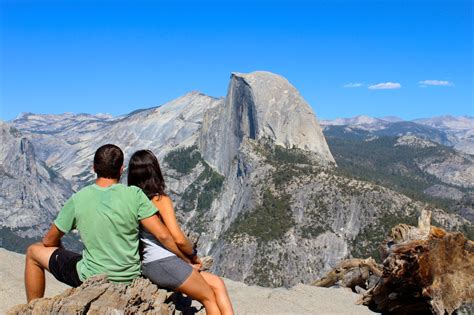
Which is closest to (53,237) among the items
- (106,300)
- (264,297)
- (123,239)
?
(123,239)

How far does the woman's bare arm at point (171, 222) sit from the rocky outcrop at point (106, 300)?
2.23ft

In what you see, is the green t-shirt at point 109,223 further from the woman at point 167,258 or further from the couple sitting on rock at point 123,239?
the woman at point 167,258

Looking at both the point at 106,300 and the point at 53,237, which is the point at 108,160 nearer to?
the point at 53,237

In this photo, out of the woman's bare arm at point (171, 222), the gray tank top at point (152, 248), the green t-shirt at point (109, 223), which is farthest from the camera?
the woman's bare arm at point (171, 222)

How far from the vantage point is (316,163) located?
163 meters

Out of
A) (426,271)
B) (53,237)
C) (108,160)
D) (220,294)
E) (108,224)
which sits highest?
(108,160)

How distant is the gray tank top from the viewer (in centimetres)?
700

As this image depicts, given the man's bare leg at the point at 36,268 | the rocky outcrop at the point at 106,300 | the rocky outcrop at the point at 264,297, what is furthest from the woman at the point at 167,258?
the rocky outcrop at the point at 264,297

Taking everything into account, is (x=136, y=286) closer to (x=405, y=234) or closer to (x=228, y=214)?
(x=405, y=234)

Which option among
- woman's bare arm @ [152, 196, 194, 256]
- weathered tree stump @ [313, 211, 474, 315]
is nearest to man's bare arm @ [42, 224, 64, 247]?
woman's bare arm @ [152, 196, 194, 256]

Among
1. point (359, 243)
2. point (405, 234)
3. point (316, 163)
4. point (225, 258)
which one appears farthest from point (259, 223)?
point (405, 234)

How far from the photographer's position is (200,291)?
7.10 m

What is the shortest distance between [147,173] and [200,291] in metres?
1.80

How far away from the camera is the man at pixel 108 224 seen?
6715mm
